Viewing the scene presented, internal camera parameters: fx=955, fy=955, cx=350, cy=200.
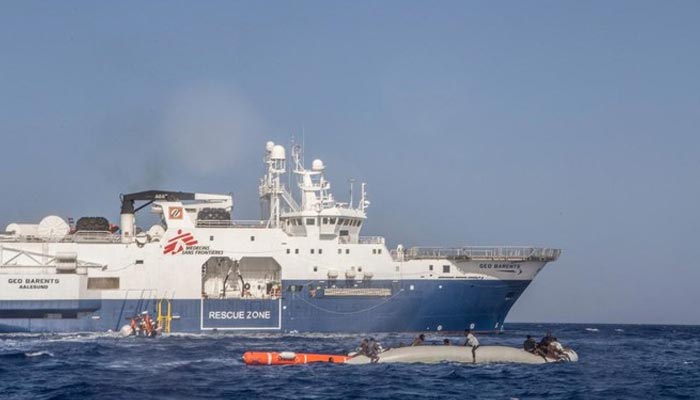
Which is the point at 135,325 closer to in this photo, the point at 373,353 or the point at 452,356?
the point at 373,353

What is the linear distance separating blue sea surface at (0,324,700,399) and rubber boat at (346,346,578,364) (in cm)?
62

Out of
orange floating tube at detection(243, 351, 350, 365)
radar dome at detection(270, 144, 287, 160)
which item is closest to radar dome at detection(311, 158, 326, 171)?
radar dome at detection(270, 144, 287, 160)

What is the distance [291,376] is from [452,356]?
7413mm

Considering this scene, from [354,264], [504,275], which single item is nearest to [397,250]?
[354,264]

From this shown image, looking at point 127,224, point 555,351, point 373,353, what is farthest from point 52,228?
point 555,351

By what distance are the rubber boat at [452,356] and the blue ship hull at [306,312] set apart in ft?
50.8

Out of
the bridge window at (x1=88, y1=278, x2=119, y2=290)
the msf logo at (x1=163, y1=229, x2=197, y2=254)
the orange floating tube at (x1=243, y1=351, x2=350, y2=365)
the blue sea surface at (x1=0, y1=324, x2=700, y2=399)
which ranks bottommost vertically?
the blue sea surface at (x1=0, y1=324, x2=700, y2=399)

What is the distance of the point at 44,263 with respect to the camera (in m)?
54.0

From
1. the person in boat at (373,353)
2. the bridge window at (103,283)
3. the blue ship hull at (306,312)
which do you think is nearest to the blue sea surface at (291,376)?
the person in boat at (373,353)

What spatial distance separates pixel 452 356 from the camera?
3825 cm

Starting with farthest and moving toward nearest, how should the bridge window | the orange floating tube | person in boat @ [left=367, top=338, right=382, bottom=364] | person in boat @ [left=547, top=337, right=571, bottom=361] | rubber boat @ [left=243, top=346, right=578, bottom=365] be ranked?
the bridge window < person in boat @ [left=547, top=337, right=571, bottom=361] < rubber boat @ [left=243, top=346, right=578, bottom=365] < person in boat @ [left=367, top=338, right=382, bottom=364] < the orange floating tube

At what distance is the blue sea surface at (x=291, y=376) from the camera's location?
2962 cm

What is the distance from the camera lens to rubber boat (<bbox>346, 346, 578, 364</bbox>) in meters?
38.0

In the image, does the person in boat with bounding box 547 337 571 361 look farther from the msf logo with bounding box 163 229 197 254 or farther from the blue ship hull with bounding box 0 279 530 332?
the msf logo with bounding box 163 229 197 254
